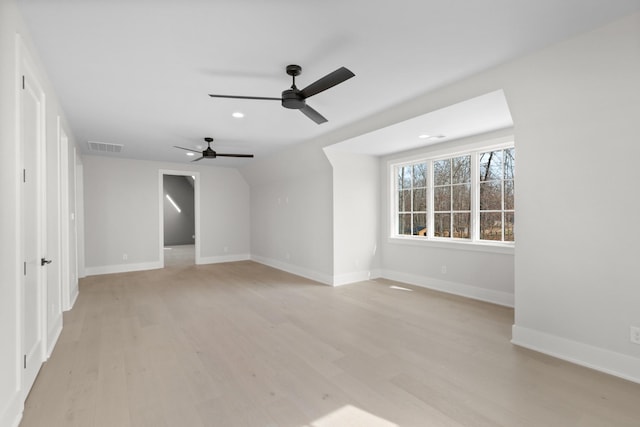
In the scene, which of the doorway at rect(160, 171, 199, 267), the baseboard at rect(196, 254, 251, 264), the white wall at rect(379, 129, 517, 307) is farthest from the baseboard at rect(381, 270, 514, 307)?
the doorway at rect(160, 171, 199, 267)

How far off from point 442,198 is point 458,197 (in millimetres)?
289

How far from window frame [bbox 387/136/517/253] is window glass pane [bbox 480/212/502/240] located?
5 centimetres

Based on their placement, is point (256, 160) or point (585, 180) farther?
point (256, 160)

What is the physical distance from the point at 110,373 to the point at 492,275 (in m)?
4.52

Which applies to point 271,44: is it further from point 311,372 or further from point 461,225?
point 461,225

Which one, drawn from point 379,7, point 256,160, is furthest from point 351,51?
point 256,160

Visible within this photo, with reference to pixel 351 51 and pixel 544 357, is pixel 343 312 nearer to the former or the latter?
pixel 544 357

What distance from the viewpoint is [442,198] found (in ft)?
16.8

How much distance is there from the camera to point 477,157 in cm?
455

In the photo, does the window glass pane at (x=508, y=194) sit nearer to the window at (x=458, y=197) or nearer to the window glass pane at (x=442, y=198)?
the window at (x=458, y=197)

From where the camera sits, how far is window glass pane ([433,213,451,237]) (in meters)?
5.02

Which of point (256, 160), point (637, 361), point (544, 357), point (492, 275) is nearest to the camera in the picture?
point (637, 361)

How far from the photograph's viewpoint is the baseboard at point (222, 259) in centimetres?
781

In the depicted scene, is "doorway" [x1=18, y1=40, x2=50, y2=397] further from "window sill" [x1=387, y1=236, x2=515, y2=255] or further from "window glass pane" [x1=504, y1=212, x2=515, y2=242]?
"window glass pane" [x1=504, y1=212, x2=515, y2=242]
